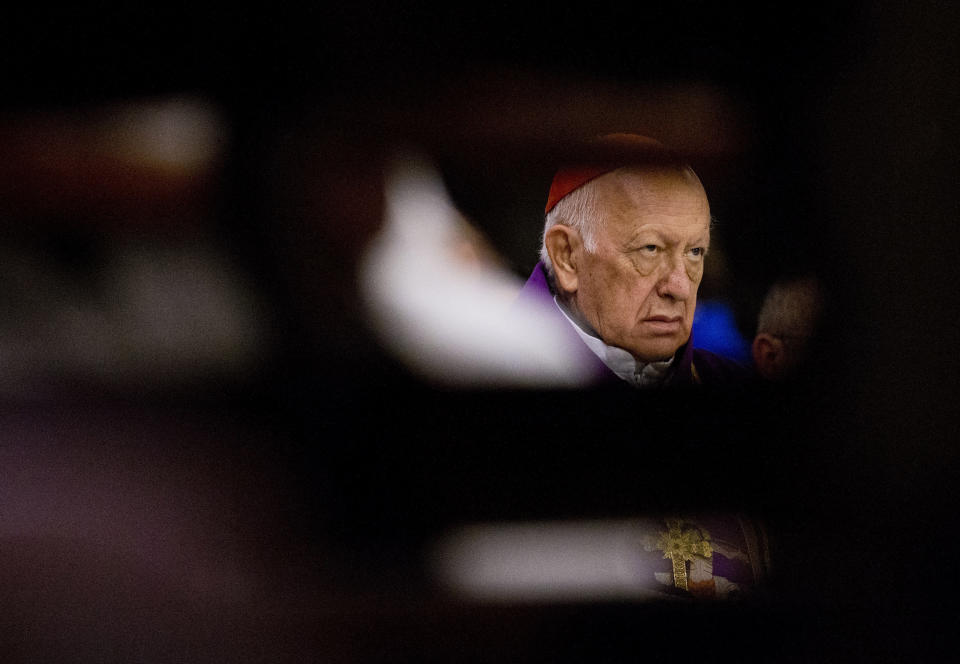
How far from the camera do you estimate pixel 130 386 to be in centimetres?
98

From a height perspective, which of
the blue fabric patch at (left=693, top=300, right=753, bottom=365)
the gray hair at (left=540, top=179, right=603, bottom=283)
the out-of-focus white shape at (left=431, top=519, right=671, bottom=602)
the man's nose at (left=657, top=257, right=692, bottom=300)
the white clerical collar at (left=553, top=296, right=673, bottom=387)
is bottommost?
the out-of-focus white shape at (left=431, top=519, right=671, bottom=602)

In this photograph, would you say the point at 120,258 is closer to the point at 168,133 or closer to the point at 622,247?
the point at 168,133

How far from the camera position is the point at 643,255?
3.17ft

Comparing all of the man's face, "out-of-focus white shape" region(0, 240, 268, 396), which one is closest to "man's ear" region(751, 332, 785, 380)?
the man's face

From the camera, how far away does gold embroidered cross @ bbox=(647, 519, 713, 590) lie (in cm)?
100

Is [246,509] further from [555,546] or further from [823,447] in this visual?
[823,447]

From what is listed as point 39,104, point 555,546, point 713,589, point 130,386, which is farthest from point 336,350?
point 713,589

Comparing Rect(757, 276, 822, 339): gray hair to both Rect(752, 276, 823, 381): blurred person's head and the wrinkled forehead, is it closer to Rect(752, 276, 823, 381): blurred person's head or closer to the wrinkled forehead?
Rect(752, 276, 823, 381): blurred person's head

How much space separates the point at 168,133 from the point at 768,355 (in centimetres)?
84

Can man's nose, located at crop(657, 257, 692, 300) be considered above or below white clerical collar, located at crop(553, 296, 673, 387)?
above

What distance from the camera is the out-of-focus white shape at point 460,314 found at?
38.5 inches

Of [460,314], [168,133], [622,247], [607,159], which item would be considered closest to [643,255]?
[622,247]

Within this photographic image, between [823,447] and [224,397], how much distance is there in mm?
809

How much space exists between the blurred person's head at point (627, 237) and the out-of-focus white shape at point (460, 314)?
6 cm
